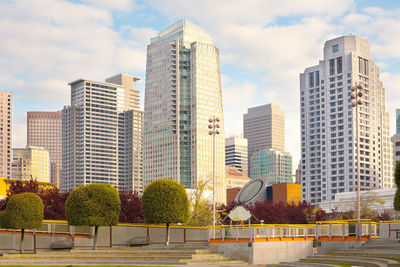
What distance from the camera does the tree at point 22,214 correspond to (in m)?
43.3

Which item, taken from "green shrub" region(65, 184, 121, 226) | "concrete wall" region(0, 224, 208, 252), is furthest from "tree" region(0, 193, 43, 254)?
"green shrub" region(65, 184, 121, 226)

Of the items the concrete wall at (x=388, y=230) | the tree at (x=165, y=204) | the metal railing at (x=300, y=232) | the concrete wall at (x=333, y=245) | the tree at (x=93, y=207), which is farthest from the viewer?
the tree at (x=165, y=204)

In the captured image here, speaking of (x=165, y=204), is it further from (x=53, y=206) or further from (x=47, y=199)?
(x=47, y=199)

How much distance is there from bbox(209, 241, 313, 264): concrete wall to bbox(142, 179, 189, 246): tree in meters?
4.83

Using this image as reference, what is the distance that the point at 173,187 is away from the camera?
4941 cm

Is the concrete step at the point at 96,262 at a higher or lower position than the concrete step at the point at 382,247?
lower

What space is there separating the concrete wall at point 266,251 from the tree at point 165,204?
15.9 feet

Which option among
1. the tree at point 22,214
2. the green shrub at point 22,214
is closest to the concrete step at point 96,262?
the tree at point 22,214

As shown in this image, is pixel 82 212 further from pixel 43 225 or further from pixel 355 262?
pixel 355 262

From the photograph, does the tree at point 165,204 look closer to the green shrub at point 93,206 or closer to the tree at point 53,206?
the green shrub at point 93,206

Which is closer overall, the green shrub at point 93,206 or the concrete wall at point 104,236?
the green shrub at point 93,206

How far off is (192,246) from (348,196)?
15425 cm

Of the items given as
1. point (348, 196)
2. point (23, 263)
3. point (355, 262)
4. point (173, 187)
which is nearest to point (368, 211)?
point (173, 187)

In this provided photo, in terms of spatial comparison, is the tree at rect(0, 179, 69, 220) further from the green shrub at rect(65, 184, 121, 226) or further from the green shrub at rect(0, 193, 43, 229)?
the green shrub at rect(0, 193, 43, 229)
